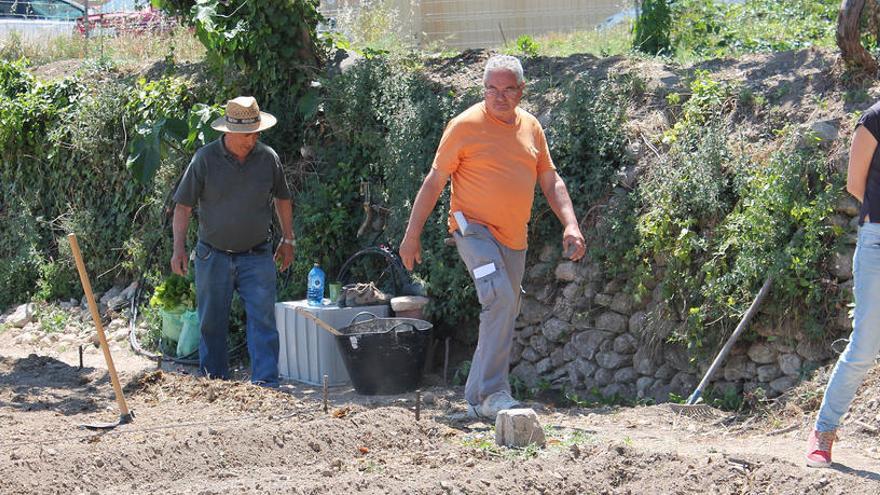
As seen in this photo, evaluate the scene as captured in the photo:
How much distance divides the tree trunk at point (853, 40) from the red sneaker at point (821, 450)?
3.48m

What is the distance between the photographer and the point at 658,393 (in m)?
7.61

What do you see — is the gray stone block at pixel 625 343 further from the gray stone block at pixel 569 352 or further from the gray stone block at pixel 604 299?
the gray stone block at pixel 569 352

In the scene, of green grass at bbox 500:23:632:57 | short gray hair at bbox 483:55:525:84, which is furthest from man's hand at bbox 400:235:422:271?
green grass at bbox 500:23:632:57

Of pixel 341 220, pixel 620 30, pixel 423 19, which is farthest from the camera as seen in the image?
pixel 423 19

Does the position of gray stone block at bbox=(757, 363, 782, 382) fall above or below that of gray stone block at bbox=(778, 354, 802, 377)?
below

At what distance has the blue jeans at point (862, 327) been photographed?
5004 millimetres

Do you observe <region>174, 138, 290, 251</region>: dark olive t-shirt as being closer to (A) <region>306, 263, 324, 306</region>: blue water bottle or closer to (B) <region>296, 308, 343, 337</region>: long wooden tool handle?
(B) <region>296, 308, 343, 337</region>: long wooden tool handle

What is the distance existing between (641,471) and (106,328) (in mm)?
7148

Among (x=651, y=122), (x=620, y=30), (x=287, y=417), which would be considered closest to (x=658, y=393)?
(x=651, y=122)

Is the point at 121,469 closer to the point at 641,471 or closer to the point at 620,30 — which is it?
the point at 641,471

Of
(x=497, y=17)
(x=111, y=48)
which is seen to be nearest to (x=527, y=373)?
(x=111, y=48)

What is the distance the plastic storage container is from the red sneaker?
157 inches

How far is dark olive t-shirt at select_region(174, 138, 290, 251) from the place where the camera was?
7.88 metres

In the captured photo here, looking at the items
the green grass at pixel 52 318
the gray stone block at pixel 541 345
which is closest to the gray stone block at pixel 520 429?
the gray stone block at pixel 541 345
